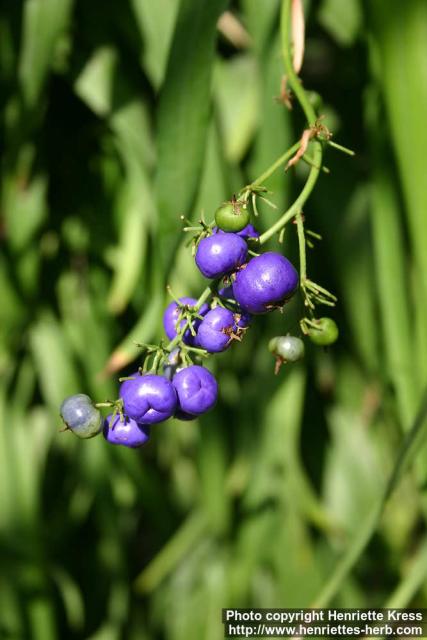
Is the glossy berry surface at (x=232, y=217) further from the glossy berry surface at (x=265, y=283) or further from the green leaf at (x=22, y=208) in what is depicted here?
the green leaf at (x=22, y=208)

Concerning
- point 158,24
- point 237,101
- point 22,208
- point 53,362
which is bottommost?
point 53,362

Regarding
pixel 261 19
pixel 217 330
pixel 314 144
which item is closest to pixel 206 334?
pixel 217 330

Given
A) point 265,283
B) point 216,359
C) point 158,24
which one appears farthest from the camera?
point 216,359

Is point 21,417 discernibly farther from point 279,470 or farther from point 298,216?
point 298,216

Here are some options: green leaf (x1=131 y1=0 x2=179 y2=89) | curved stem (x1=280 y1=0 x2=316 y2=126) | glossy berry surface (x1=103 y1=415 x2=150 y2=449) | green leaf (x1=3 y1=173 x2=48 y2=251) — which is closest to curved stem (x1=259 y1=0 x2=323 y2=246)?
curved stem (x1=280 y1=0 x2=316 y2=126)

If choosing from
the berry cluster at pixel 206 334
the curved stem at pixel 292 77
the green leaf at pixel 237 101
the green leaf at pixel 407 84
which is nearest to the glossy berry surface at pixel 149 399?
the berry cluster at pixel 206 334

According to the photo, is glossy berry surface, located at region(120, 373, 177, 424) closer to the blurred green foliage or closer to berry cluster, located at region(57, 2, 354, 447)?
berry cluster, located at region(57, 2, 354, 447)

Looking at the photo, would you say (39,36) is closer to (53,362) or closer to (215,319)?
(53,362)

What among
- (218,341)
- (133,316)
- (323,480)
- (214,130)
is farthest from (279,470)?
(218,341)
